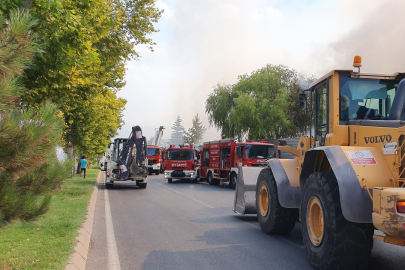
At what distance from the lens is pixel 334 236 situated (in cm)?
544

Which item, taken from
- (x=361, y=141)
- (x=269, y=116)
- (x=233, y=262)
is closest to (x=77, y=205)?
(x=233, y=262)

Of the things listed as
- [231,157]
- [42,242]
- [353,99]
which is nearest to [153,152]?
[231,157]

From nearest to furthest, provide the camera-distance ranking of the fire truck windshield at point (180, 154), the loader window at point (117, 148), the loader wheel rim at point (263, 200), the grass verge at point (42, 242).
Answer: the grass verge at point (42, 242) < the loader wheel rim at point (263, 200) < the loader window at point (117, 148) < the fire truck windshield at point (180, 154)

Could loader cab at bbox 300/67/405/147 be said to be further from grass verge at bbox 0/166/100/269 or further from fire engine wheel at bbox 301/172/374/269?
grass verge at bbox 0/166/100/269

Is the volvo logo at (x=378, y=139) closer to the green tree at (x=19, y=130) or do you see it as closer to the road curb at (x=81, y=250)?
the green tree at (x=19, y=130)

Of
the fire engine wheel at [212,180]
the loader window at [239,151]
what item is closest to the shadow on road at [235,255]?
the loader window at [239,151]

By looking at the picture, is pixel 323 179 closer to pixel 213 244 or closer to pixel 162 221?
pixel 213 244

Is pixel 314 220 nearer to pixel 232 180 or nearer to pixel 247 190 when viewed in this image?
pixel 247 190

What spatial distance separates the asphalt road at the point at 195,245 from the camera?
6570mm

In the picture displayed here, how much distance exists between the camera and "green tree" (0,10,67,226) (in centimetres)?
449

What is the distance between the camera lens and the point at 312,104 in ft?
26.6

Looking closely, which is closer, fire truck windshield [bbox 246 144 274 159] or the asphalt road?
the asphalt road

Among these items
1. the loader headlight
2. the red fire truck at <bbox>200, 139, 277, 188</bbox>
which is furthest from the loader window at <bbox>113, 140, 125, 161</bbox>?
the loader headlight

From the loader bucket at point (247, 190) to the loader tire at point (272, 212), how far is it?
937 mm
